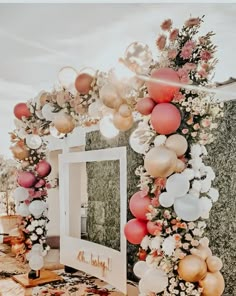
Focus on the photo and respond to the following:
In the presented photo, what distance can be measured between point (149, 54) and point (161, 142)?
2.36 feet

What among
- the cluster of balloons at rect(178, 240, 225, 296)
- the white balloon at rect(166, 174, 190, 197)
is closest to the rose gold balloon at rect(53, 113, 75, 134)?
the white balloon at rect(166, 174, 190, 197)

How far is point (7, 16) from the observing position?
378 cm

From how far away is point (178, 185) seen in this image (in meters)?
2.51

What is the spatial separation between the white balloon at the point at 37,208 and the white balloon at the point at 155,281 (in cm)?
213

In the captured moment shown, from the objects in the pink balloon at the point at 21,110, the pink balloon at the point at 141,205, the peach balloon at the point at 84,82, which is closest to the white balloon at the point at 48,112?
the pink balloon at the point at 21,110

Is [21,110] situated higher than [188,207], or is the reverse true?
[21,110]

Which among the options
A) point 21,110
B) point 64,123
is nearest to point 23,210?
point 21,110

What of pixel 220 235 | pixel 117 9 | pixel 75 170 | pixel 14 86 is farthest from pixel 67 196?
pixel 117 9

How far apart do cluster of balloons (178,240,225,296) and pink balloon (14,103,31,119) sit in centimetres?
269

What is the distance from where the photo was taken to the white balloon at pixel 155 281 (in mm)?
2537

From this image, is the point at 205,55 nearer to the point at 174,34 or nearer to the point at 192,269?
the point at 174,34

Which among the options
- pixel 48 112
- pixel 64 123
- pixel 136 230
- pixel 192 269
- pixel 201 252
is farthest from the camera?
pixel 48 112

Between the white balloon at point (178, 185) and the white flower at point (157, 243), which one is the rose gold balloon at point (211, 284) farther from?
the white balloon at point (178, 185)

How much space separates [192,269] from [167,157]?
0.71 m
